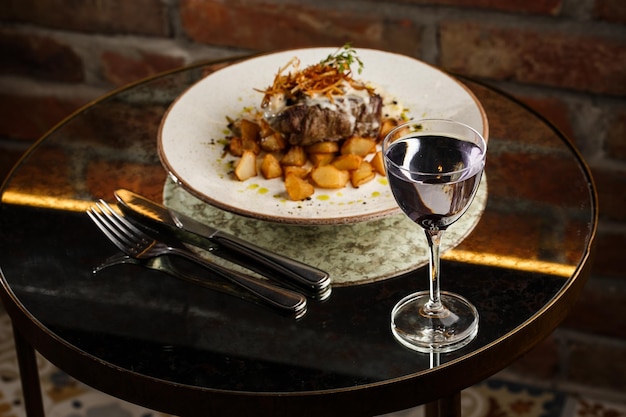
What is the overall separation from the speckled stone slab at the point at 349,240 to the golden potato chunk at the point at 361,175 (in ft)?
0.15

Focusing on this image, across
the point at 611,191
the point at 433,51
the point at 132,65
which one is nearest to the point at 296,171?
the point at 433,51

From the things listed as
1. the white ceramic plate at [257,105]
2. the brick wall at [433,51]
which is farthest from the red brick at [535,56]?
the white ceramic plate at [257,105]

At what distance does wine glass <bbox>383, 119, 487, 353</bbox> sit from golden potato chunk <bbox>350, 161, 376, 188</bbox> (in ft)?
0.45

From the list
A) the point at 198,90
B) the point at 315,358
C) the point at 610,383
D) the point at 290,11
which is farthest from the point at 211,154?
the point at 610,383

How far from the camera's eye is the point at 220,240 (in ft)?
3.04

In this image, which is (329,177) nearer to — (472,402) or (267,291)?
(267,291)

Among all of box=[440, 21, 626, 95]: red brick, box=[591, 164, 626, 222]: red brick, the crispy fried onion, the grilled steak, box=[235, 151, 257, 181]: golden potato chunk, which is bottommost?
box=[235, 151, 257, 181]: golden potato chunk

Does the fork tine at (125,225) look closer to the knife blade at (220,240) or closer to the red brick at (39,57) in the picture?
the knife blade at (220,240)

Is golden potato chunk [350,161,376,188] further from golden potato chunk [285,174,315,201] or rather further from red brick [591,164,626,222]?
red brick [591,164,626,222]

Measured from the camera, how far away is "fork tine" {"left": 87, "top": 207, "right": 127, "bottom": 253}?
952 mm

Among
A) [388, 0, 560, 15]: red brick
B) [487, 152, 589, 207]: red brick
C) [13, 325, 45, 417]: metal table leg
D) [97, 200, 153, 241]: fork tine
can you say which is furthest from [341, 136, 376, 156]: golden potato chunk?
[388, 0, 560, 15]: red brick

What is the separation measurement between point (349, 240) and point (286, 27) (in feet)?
2.49

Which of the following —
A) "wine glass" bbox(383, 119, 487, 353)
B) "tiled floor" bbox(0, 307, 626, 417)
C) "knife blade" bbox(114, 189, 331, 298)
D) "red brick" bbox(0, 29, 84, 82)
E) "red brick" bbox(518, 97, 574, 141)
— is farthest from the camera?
"red brick" bbox(0, 29, 84, 82)

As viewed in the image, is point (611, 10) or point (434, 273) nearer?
point (434, 273)
